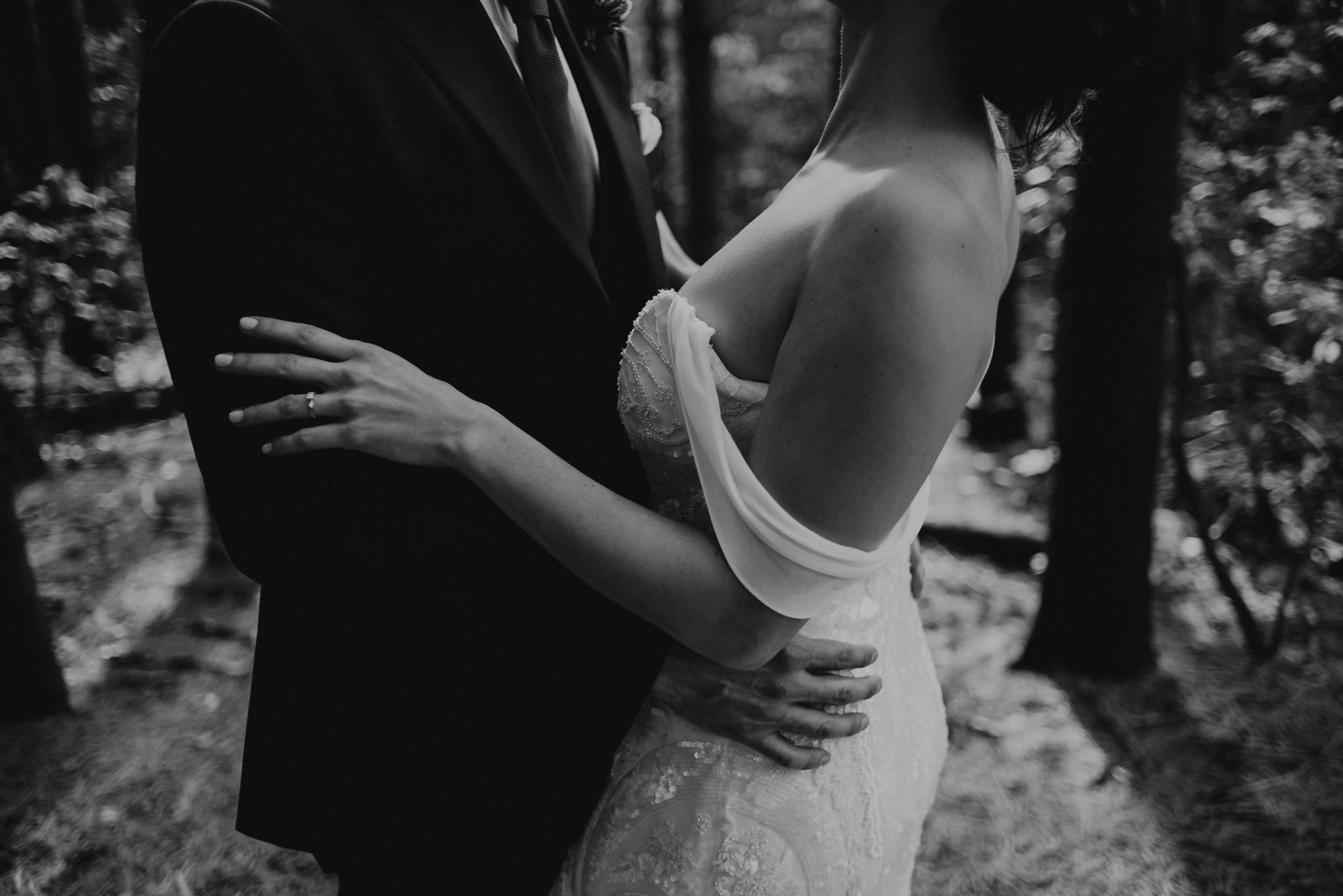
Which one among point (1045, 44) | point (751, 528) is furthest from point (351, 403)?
point (1045, 44)

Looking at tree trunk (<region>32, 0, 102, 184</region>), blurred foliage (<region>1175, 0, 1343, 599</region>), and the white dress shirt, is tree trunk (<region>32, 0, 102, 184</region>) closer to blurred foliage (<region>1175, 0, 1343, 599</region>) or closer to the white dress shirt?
the white dress shirt

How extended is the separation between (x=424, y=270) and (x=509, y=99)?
1.01 ft

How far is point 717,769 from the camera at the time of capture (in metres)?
1.40

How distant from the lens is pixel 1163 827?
3.07 metres

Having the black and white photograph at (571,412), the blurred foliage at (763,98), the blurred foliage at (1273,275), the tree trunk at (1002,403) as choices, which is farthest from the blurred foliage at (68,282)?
the blurred foliage at (763,98)

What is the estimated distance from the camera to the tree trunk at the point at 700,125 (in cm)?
851

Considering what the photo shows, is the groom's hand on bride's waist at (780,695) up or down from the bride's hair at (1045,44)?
down

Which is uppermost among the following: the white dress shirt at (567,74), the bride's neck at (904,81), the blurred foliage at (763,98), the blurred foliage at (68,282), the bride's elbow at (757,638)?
the bride's neck at (904,81)

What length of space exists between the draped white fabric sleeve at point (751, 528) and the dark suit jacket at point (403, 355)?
0.28m

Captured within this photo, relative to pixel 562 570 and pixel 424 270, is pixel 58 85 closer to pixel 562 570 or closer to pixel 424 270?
pixel 424 270

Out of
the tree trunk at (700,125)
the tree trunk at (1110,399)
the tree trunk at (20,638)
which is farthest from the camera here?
the tree trunk at (700,125)

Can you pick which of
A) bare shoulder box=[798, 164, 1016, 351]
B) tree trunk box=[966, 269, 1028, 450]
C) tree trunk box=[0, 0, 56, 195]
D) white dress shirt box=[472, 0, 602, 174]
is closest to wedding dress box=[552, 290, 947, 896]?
bare shoulder box=[798, 164, 1016, 351]

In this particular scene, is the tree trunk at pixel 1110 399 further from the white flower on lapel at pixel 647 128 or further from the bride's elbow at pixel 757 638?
the bride's elbow at pixel 757 638

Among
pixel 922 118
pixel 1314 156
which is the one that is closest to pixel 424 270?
pixel 922 118
